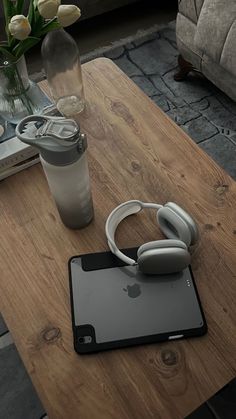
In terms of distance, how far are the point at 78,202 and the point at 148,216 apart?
0.49 ft

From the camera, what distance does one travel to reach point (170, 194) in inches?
32.1

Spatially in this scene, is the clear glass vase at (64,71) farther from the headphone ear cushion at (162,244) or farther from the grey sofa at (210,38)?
the grey sofa at (210,38)

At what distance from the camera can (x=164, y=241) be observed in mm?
687

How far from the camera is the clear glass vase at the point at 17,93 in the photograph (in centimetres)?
78

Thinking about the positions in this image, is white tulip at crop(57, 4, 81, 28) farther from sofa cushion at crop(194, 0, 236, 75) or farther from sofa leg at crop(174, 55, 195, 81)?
sofa leg at crop(174, 55, 195, 81)

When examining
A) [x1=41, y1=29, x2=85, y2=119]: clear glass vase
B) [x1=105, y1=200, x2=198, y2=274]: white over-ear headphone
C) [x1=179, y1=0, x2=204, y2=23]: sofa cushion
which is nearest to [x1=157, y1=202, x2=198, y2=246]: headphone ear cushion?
[x1=105, y1=200, x2=198, y2=274]: white over-ear headphone

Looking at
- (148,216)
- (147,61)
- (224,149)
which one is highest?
(148,216)

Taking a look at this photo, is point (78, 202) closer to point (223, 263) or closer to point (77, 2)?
point (223, 263)

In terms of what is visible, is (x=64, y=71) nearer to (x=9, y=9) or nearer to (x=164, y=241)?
(x=9, y=9)

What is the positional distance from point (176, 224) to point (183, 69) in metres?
1.10

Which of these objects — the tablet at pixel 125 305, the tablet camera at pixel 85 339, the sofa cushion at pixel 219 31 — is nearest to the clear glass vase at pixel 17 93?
the tablet at pixel 125 305

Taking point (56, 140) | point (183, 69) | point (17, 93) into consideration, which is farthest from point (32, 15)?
point (183, 69)

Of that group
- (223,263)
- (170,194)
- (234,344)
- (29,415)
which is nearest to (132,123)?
(170,194)

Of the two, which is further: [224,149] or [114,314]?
[224,149]
